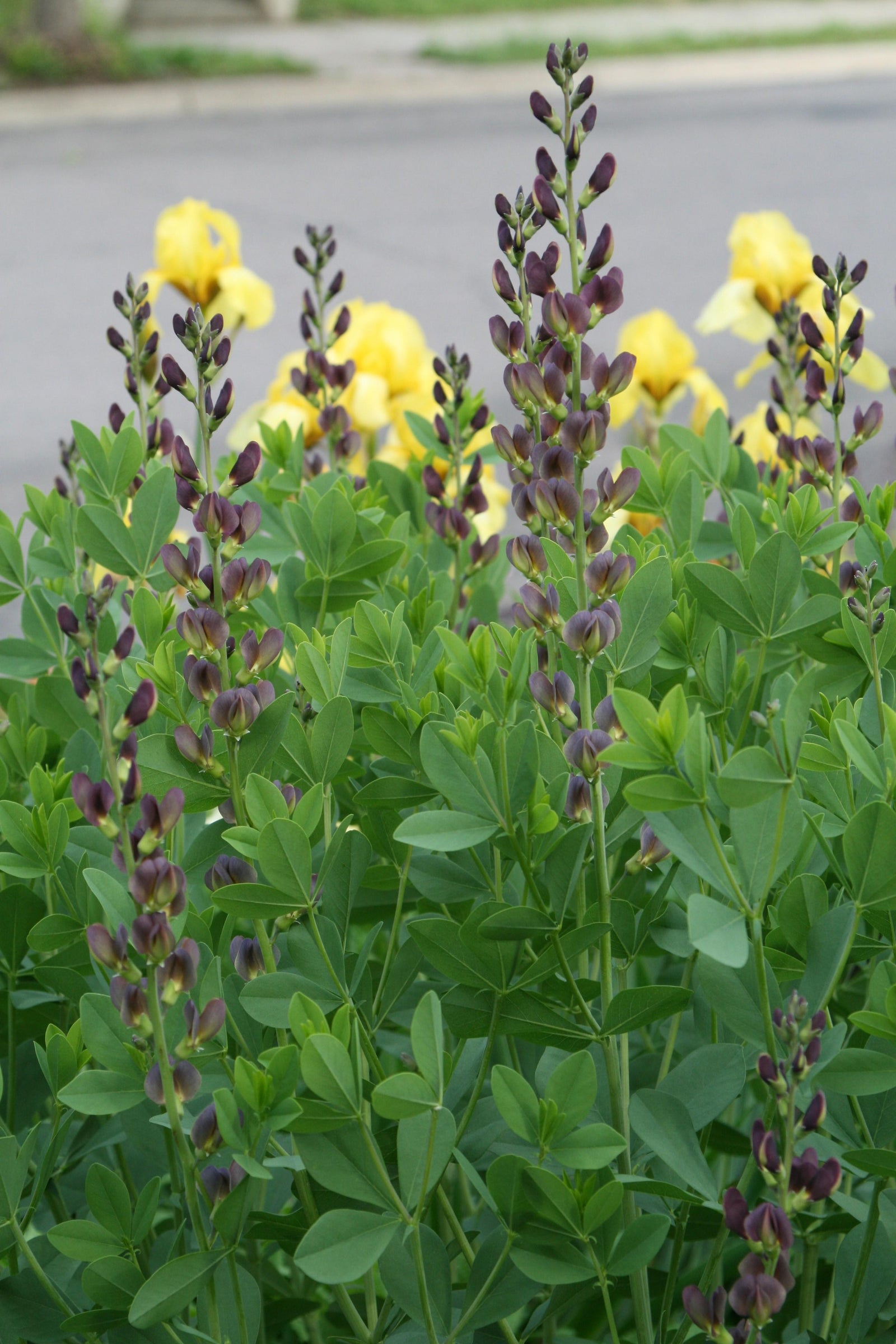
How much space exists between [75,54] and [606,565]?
13.9 m

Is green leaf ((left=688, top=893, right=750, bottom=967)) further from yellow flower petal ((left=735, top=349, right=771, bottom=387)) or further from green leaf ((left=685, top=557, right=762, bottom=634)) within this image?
yellow flower petal ((left=735, top=349, right=771, bottom=387))

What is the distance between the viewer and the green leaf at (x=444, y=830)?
2.79ft

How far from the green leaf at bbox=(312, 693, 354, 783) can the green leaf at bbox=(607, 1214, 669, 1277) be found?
1.13ft

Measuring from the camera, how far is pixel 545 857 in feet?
2.96

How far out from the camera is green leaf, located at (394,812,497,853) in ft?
2.79

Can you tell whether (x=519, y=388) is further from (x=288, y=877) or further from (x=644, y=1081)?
(x=644, y=1081)

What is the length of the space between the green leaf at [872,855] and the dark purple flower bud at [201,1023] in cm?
38

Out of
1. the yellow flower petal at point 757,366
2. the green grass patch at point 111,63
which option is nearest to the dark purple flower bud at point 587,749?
the yellow flower petal at point 757,366

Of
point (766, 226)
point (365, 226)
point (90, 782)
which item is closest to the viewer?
point (90, 782)

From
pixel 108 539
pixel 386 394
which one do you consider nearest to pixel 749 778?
pixel 108 539

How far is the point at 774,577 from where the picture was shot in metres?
1.01

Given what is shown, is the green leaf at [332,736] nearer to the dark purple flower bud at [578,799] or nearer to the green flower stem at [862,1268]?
the dark purple flower bud at [578,799]

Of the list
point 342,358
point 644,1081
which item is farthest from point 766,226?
point 644,1081

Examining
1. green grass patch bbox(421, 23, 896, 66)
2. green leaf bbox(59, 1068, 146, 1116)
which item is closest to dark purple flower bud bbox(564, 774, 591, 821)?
green leaf bbox(59, 1068, 146, 1116)
